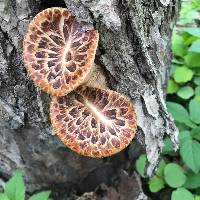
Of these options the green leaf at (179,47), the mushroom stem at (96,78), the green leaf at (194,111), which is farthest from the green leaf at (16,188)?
the green leaf at (179,47)

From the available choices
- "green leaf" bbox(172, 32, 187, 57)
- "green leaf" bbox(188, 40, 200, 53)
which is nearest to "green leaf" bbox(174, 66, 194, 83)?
"green leaf" bbox(172, 32, 187, 57)

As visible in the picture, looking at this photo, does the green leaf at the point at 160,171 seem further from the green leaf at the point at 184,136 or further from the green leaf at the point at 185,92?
the green leaf at the point at 185,92

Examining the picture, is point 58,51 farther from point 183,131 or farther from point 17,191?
point 183,131

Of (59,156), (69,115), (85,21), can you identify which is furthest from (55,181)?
(85,21)

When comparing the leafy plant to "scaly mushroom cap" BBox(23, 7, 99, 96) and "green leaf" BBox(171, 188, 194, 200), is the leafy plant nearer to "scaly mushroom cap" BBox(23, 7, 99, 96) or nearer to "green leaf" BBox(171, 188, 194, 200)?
"scaly mushroom cap" BBox(23, 7, 99, 96)

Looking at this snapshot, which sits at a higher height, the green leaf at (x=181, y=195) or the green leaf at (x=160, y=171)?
the green leaf at (x=181, y=195)

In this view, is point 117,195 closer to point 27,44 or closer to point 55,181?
point 55,181

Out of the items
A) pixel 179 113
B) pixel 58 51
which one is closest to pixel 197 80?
pixel 179 113
